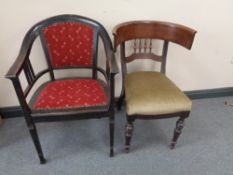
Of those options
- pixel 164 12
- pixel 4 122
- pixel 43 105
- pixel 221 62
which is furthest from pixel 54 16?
pixel 221 62

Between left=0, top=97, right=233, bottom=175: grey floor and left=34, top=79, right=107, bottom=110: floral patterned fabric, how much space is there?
0.47m

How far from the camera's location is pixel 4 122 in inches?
66.7

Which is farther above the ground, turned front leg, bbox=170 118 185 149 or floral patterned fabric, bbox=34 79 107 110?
floral patterned fabric, bbox=34 79 107 110

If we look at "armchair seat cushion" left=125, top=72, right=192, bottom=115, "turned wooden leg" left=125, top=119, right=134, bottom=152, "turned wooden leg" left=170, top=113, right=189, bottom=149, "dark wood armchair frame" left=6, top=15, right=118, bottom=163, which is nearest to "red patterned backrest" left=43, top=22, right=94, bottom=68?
"dark wood armchair frame" left=6, top=15, right=118, bottom=163

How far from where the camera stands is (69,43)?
1.35m

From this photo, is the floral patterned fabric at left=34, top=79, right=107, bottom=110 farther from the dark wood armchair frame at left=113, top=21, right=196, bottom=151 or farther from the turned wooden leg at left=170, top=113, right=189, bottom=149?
the turned wooden leg at left=170, top=113, right=189, bottom=149

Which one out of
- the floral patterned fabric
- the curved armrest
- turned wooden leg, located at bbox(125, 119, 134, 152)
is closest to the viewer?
the curved armrest

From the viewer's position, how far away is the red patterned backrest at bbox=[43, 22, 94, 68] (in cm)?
130

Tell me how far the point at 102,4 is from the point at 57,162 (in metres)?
1.14

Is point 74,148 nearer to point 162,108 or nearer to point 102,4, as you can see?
point 162,108

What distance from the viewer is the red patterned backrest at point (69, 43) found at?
4.28ft

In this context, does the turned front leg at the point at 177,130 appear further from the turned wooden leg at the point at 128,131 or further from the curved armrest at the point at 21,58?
the curved armrest at the point at 21,58

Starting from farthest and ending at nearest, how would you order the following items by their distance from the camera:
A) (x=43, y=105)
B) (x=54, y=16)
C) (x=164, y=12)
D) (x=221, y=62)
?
1. (x=221, y=62)
2. (x=164, y=12)
3. (x=54, y=16)
4. (x=43, y=105)

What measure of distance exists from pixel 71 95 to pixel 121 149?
575 mm
